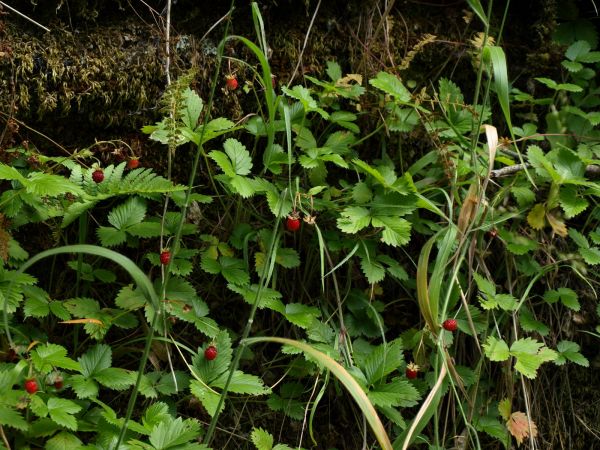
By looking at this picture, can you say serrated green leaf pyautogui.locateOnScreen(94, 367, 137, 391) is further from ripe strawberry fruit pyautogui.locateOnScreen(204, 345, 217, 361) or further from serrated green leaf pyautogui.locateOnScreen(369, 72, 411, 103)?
serrated green leaf pyautogui.locateOnScreen(369, 72, 411, 103)

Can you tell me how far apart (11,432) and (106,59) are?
1.01m

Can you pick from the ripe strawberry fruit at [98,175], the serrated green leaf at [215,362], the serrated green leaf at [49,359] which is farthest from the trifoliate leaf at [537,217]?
the serrated green leaf at [49,359]

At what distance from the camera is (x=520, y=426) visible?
2.21m

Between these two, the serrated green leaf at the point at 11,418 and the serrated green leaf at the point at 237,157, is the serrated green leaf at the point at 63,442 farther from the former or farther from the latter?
the serrated green leaf at the point at 237,157

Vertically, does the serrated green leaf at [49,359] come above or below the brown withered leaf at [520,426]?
above

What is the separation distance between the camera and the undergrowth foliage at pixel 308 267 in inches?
72.7

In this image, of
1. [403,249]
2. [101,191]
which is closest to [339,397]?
[403,249]

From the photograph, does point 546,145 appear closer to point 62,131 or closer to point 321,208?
point 321,208

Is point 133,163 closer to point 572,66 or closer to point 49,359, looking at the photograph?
point 49,359

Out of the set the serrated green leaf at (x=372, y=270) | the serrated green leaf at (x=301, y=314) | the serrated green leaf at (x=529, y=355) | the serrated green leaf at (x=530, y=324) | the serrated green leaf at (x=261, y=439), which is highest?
the serrated green leaf at (x=372, y=270)

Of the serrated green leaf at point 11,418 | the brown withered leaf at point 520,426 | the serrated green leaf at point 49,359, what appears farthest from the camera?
the brown withered leaf at point 520,426

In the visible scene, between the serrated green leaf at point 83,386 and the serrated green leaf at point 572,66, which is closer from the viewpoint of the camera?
the serrated green leaf at point 83,386

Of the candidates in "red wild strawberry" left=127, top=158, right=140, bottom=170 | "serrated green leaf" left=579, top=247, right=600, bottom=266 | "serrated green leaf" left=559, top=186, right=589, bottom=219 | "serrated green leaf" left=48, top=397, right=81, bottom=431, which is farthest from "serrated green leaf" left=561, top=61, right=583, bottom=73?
"serrated green leaf" left=48, top=397, right=81, bottom=431

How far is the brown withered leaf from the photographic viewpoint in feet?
7.23
